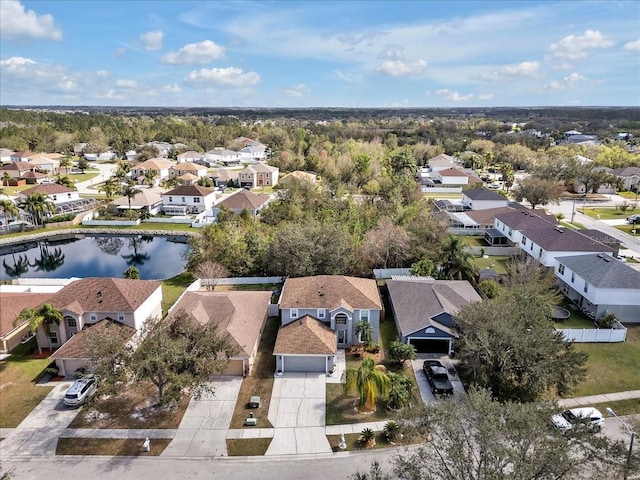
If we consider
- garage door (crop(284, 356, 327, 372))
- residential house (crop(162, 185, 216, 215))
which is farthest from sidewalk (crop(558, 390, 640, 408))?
residential house (crop(162, 185, 216, 215))

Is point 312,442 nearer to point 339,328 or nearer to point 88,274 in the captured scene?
point 339,328

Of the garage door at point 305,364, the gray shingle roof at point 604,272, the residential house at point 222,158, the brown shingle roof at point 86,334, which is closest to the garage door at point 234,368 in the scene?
the garage door at point 305,364

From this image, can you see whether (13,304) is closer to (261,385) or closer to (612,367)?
(261,385)

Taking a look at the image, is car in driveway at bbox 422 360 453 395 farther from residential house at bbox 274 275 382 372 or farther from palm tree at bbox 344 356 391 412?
residential house at bbox 274 275 382 372

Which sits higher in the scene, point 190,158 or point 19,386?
point 190,158

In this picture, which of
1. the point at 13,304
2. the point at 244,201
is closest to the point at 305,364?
the point at 13,304

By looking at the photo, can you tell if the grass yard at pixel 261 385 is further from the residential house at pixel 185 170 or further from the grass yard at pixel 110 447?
the residential house at pixel 185 170

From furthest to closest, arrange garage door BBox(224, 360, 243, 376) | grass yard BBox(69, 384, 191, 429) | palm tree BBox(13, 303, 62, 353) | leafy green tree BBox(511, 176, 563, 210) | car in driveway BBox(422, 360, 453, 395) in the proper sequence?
1. leafy green tree BBox(511, 176, 563, 210)
2. palm tree BBox(13, 303, 62, 353)
3. garage door BBox(224, 360, 243, 376)
4. car in driveway BBox(422, 360, 453, 395)
5. grass yard BBox(69, 384, 191, 429)
